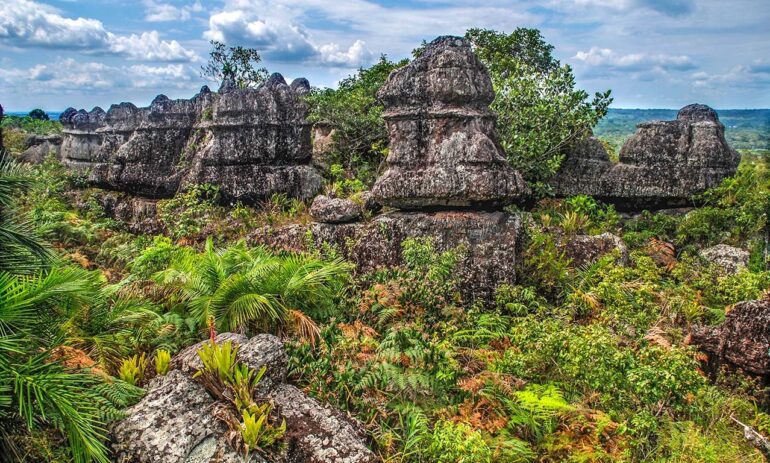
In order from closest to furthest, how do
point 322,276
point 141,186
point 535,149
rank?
point 322,276 → point 535,149 → point 141,186

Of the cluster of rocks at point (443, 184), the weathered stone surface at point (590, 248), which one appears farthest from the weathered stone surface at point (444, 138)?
the weathered stone surface at point (590, 248)

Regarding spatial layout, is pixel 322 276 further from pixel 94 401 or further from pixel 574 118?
pixel 574 118

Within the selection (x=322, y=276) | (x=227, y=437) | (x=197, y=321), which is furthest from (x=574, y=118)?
(x=227, y=437)

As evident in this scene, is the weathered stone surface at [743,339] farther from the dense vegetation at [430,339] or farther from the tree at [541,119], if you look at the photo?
the tree at [541,119]

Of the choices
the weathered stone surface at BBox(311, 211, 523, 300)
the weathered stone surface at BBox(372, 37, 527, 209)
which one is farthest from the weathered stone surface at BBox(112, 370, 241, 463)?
the weathered stone surface at BBox(372, 37, 527, 209)

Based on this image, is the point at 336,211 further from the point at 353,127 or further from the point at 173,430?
the point at 173,430

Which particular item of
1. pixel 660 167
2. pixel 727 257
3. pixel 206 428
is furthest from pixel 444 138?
pixel 206 428

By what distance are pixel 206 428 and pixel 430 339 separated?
284 centimetres

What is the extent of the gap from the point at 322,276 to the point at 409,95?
3.37 metres

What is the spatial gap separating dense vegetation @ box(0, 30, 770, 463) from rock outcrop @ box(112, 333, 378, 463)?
17 centimetres

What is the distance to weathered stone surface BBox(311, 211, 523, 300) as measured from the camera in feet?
28.4

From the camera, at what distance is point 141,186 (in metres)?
13.9

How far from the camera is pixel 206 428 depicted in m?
5.29

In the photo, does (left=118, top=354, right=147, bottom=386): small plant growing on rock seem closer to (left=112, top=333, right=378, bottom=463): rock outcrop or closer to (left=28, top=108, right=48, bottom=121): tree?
(left=112, top=333, right=378, bottom=463): rock outcrop
